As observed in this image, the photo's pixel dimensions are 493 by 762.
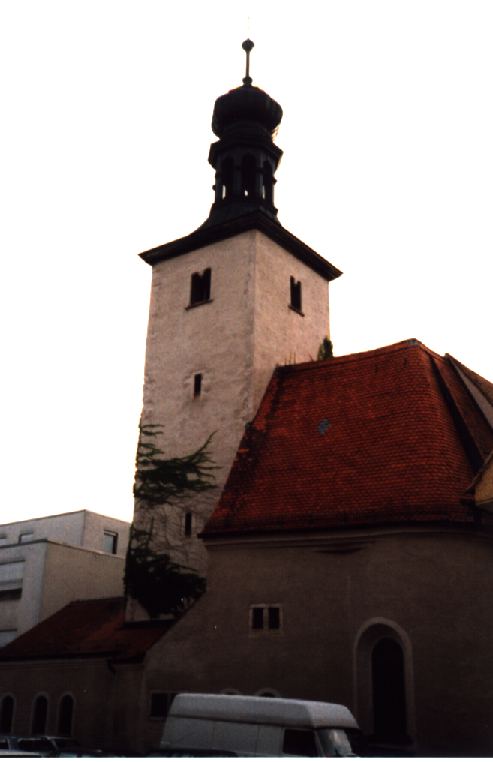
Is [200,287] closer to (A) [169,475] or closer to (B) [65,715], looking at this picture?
(A) [169,475]

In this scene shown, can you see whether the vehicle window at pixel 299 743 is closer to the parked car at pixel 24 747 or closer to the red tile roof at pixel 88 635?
the red tile roof at pixel 88 635

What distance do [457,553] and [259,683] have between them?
218 inches

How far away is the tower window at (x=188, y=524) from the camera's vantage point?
76.1 ft

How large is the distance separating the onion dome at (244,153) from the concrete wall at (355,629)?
13454 mm

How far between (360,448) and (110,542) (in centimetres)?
2725

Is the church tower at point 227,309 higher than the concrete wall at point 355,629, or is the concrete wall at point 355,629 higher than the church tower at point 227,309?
the church tower at point 227,309

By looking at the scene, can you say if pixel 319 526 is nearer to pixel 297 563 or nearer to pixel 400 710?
pixel 297 563

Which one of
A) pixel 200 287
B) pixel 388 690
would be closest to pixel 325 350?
pixel 200 287

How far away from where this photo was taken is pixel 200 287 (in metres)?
27.5

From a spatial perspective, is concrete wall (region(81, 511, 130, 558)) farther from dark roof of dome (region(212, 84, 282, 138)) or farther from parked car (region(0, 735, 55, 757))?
dark roof of dome (region(212, 84, 282, 138))

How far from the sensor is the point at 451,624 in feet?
54.1

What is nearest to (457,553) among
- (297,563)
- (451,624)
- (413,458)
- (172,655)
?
(451,624)

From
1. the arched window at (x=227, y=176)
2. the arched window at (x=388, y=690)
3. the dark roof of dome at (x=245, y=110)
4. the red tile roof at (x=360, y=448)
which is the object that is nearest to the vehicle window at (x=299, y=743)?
the arched window at (x=388, y=690)

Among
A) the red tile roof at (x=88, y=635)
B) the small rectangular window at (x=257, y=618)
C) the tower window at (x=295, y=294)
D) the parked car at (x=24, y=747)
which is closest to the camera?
the small rectangular window at (x=257, y=618)
